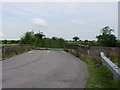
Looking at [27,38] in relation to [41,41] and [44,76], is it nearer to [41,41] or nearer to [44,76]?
[41,41]

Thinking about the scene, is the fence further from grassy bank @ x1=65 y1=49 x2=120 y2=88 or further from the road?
grassy bank @ x1=65 y1=49 x2=120 y2=88

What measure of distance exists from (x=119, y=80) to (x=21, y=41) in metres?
41.6

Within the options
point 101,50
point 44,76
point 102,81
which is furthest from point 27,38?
point 102,81

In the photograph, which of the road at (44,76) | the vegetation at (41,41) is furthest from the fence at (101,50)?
the vegetation at (41,41)

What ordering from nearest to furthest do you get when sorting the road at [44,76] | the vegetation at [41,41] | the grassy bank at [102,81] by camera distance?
the grassy bank at [102,81] < the road at [44,76] < the vegetation at [41,41]

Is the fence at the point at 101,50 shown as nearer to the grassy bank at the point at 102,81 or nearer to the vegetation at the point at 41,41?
the grassy bank at the point at 102,81

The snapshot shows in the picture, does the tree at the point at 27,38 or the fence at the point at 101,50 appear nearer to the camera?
the fence at the point at 101,50

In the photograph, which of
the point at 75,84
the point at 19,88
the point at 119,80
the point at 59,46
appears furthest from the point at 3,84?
the point at 59,46

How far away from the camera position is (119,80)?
15.9ft

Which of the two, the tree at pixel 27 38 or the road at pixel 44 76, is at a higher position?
the tree at pixel 27 38

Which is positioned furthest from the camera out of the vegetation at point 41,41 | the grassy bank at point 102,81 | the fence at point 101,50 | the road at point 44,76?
the vegetation at point 41,41

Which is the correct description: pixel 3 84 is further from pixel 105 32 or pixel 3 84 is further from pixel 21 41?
pixel 105 32

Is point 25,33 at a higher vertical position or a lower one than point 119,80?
higher

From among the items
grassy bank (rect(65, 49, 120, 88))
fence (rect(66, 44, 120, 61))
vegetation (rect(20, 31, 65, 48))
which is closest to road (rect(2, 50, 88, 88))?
grassy bank (rect(65, 49, 120, 88))
